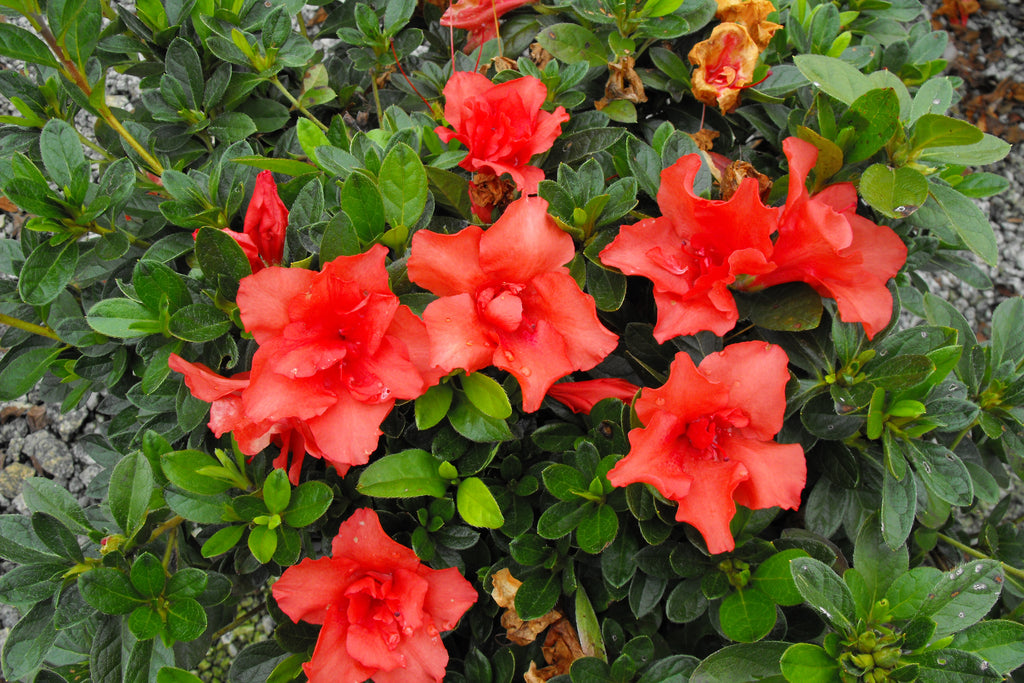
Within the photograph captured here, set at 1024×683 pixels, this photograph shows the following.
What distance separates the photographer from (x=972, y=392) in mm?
1534

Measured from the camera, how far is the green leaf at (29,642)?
51.5 inches

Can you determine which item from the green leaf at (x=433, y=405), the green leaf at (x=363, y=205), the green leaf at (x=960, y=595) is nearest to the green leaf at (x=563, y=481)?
the green leaf at (x=433, y=405)

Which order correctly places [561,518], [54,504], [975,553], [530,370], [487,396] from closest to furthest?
1. [530,370]
2. [487,396]
3. [561,518]
4. [54,504]
5. [975,553]

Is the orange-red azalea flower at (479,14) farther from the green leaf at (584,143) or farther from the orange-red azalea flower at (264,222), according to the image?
the orange-red azalea flower at (264,222)

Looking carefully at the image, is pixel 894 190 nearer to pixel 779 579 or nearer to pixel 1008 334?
pixel 1008 334

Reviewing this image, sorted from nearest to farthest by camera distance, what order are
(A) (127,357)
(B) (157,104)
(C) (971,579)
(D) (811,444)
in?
(C) (971,579)
(D) (811,444)
(A) (127,357)
(B) (157,104)

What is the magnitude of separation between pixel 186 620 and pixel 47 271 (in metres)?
0.76

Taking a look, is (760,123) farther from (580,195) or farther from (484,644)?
(484,644)

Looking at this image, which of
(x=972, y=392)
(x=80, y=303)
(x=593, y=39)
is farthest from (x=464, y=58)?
(x=972, y=392)

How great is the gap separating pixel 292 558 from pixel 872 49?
73.8 inches

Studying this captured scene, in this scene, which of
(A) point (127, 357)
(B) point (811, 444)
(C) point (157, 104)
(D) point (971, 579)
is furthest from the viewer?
(C) point (157, 104)

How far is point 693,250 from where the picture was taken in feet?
4.22

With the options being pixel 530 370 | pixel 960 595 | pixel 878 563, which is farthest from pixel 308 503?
pixel 960 595

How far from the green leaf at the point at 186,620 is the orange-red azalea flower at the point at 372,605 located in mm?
136
